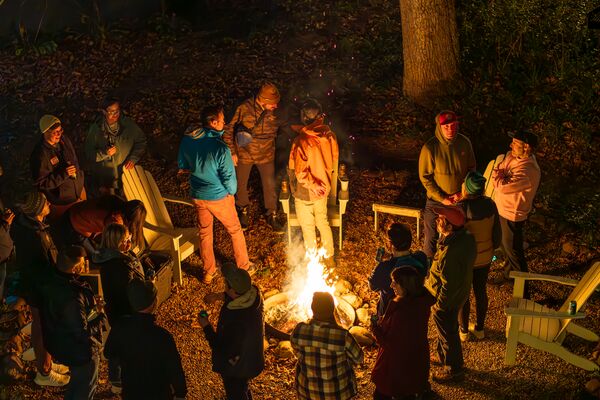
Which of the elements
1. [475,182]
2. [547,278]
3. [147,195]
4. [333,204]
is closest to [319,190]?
[333,204]

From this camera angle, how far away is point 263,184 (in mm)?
9125

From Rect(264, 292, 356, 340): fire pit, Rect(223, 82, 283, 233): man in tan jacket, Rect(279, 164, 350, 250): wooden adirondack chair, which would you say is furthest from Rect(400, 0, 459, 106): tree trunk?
Rect(264, 292, 356, 340): fire pit

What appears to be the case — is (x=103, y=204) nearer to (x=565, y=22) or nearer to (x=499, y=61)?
(x=499, y=61)

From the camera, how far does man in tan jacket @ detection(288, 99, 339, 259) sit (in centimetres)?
752

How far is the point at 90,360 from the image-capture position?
601 cm

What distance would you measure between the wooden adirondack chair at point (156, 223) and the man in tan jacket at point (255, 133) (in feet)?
2.96

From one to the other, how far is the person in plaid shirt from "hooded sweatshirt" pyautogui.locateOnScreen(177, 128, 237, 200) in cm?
267

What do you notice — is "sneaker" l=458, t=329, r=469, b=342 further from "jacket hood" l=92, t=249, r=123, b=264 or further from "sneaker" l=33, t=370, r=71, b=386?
"sneaker" l=33, t=370, r=71, b=386

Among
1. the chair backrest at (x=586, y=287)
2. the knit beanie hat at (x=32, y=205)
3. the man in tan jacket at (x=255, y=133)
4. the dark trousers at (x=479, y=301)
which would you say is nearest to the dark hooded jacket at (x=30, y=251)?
the knit beanie hat at (x=32, y=205)

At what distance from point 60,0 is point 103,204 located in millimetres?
9410

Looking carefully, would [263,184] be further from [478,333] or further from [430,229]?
[478,333]

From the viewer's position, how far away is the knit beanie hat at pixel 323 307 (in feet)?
16.9

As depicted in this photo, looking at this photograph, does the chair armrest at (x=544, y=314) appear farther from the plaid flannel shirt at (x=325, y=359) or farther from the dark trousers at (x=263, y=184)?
the dark trousers at (x=263, y=184)

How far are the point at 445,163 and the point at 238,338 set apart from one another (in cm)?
341
